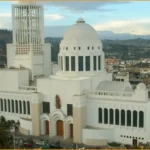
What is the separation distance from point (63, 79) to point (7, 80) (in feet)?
28.2

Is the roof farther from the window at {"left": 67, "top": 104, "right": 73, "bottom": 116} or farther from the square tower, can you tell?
the square tower

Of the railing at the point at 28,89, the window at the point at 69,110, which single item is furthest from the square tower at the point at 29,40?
the window at the point at 69,110

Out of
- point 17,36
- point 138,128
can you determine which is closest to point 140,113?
point 138,128

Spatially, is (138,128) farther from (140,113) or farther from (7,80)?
(7,80)

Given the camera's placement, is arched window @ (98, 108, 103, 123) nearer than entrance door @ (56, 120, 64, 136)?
Yes

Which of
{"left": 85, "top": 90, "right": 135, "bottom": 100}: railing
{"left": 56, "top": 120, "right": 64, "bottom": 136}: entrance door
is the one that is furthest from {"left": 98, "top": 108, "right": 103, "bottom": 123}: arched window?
{"left": 56, "top": 120, "right": 64, "bottom": 136}: entrance door

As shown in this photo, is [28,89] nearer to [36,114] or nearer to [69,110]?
[36,114]

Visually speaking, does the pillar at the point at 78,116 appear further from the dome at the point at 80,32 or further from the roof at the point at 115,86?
the dome at the point at 80,32

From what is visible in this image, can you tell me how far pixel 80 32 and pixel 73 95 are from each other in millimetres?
7498

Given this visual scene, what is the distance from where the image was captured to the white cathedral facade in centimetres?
3481

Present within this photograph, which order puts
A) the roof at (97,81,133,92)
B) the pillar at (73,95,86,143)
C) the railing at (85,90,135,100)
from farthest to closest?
the roof at (97,81,133,92)
the pillar at (73,95,86,143)
the railing at (85,90,135,100)

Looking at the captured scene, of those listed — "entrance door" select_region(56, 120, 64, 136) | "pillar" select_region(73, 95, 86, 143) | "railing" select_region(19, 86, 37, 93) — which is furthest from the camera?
"railing" select_region(19, 86, 37, 93)

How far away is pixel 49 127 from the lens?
125 feet

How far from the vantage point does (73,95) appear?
36062 millimetres
